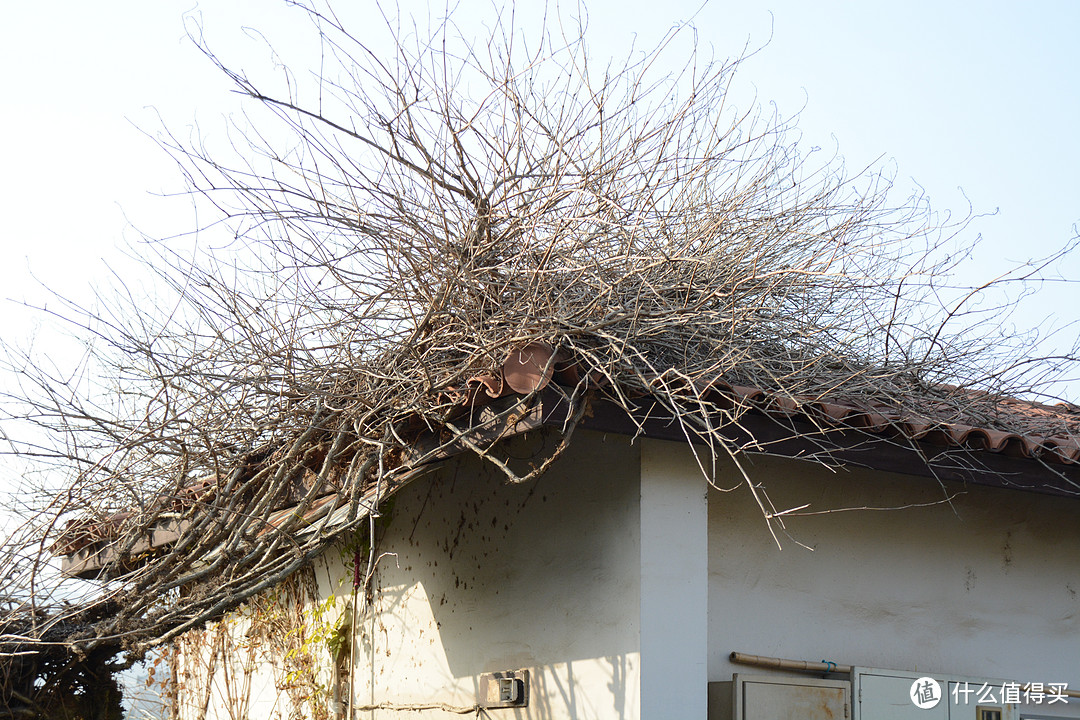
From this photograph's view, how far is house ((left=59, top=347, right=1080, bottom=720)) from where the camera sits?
4430 mm

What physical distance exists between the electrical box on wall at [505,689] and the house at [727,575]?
1 cm

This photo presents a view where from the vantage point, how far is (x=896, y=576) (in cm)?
540

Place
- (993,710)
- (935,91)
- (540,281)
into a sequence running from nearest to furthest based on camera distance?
(540,281), (993,710), (935,91)

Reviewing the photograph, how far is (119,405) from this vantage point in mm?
6027

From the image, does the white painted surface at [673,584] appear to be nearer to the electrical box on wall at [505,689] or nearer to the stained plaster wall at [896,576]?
the stained plaster wall at [896,576]

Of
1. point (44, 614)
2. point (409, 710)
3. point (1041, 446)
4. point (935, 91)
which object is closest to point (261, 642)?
point (409, 710)

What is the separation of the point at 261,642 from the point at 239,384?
3.34 m

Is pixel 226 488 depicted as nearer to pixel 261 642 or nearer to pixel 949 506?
pixel 261 642

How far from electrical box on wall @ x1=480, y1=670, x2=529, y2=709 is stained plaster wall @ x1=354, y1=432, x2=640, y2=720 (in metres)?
0.06

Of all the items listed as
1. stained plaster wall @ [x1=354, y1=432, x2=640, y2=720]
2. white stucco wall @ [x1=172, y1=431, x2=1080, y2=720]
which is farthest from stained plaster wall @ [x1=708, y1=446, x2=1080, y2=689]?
stained plaster wall @ [x1=354, y1=432, x2=640, y2=720]

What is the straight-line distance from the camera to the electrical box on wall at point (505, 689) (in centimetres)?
498

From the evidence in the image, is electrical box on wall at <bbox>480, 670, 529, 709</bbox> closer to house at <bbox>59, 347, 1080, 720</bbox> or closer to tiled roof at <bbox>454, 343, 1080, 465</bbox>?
house at <bbox>59, 347, 1080, 720</bbox>
